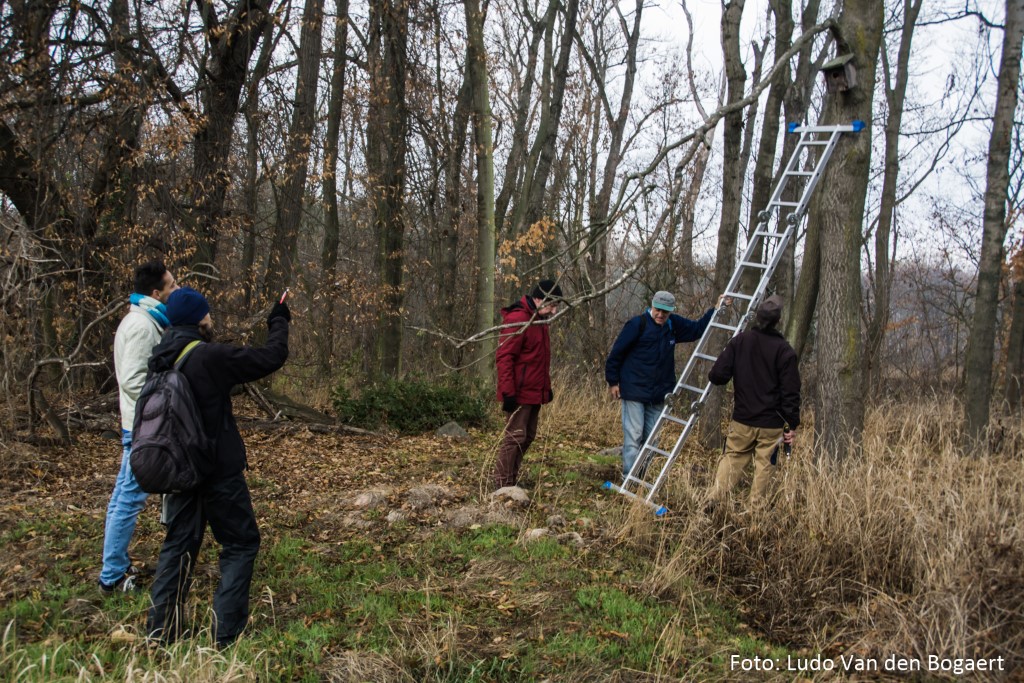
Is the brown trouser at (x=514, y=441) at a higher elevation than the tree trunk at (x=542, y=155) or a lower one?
lower

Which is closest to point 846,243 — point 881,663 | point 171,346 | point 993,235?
point 881,663

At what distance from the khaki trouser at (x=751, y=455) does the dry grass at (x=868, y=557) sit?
17 cm

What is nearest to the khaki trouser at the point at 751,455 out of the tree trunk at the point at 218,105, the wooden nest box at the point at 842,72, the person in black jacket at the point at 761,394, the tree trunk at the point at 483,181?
the person in black jacket at the point at 761,394

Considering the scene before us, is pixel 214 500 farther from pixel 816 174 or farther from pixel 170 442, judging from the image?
pixel 816 174

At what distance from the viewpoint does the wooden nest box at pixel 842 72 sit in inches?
273

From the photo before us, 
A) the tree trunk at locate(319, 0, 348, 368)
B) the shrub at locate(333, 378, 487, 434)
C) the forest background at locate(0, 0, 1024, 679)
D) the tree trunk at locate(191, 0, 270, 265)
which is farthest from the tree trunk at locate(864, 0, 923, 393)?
the tree trunk at locate(191, 0, 270, 265)

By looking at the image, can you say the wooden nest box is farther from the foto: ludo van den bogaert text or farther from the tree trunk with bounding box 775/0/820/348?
the foto: ludo van den bogaert text

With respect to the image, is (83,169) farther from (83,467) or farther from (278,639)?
(278,639)

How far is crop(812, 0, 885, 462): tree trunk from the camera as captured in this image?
23.2ft

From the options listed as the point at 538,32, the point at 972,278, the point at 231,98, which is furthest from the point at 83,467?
the point at 972,278

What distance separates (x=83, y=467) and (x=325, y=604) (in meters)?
4.38

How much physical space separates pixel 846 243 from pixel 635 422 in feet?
8.22

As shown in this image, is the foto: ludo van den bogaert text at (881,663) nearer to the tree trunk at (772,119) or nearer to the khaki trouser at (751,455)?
the khaki trouser at (751,455)

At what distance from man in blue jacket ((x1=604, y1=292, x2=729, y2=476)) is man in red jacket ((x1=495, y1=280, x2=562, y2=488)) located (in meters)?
0.75
